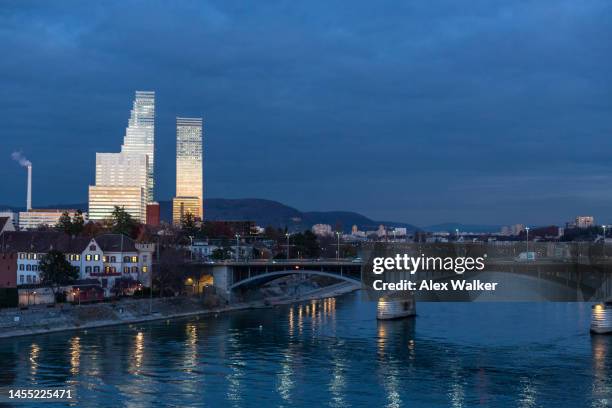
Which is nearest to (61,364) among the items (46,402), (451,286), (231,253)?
(46,402)

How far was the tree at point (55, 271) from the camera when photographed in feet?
284

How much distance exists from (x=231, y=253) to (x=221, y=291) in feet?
131

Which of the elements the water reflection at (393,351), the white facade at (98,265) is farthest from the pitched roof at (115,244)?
the water reflection at (393,351)

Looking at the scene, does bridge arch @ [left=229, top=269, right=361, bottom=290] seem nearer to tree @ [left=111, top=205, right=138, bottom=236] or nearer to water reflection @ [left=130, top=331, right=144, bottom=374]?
water reflection @ [left=130, top=331, right=144, bottom=374]

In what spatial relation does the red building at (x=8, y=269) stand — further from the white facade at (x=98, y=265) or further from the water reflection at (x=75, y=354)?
the water reflection at (x=75, y=354)

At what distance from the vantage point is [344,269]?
99250 millimetres

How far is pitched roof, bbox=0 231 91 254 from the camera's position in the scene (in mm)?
103375

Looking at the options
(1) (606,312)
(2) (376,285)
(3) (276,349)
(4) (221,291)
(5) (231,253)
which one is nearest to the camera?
(3) (276,349)

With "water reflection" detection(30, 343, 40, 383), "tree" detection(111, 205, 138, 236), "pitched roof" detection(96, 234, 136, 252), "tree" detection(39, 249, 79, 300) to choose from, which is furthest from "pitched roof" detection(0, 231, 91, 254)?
"water reflection" detection(30, 343, 40, 383)

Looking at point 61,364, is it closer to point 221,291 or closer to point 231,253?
point 221,291

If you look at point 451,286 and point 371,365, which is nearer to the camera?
point 371,365

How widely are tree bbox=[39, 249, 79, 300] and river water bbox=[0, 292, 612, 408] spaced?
35.9ft

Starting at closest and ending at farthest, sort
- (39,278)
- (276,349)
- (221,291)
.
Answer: (276,349) → (39,278) → (221,291)

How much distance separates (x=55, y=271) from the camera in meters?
86.8
